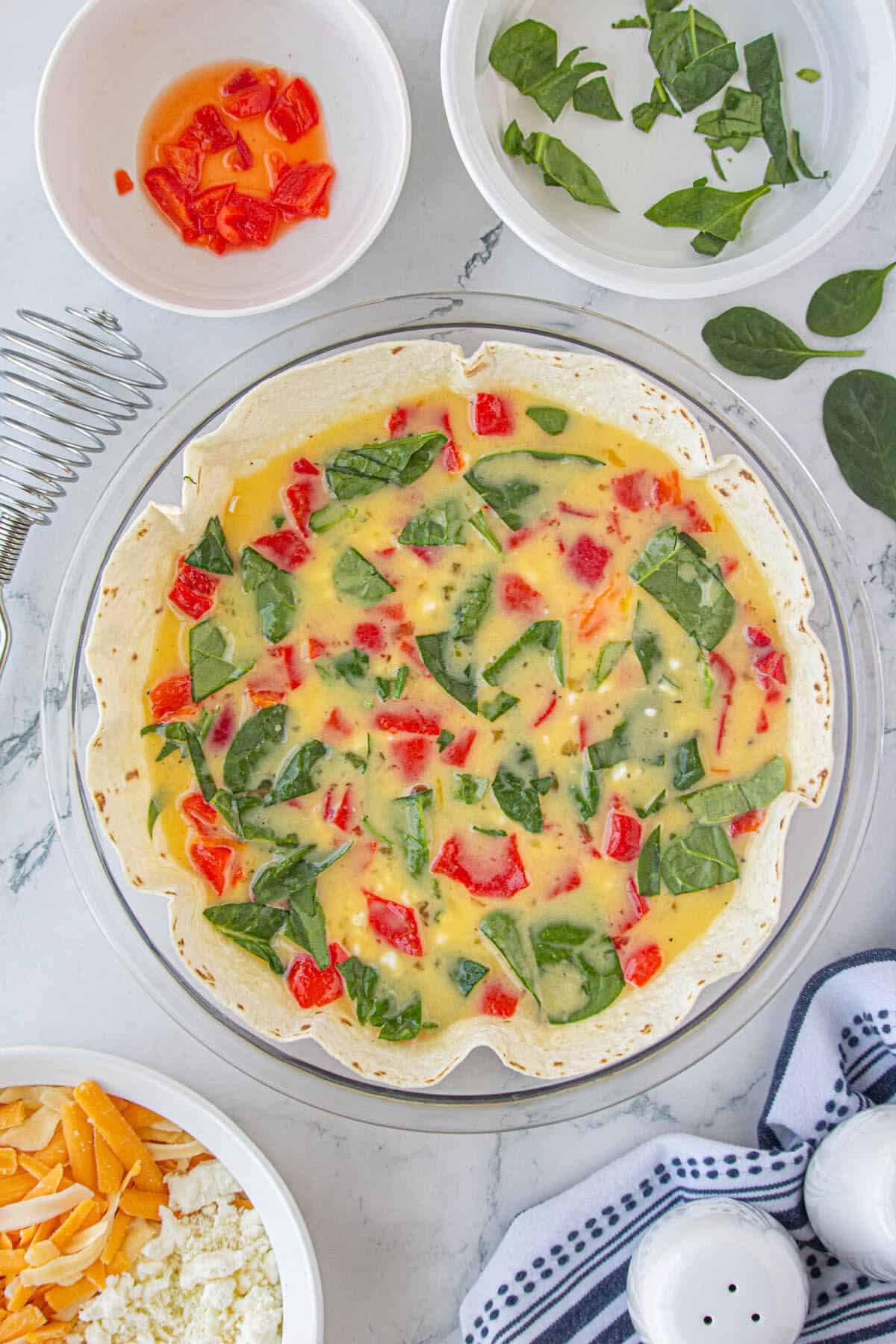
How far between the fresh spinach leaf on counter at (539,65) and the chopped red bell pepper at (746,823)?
1717 millimetres

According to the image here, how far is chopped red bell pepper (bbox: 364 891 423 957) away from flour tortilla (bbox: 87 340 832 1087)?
23 cm

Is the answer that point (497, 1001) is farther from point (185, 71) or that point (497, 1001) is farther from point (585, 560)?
point (185, 71)

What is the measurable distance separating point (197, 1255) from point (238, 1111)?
33 centimetres

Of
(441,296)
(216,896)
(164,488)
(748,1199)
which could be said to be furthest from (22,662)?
(748,1199)

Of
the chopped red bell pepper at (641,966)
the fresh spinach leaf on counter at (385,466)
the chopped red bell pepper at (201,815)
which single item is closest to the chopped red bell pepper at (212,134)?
the fresh spinach leaf on counter at (385,466)

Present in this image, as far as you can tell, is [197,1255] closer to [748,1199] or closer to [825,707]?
[748,1199]

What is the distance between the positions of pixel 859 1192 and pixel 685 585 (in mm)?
1417

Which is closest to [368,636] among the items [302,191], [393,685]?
[393,685]

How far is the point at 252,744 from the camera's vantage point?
2.53m

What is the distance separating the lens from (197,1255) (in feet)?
8.63

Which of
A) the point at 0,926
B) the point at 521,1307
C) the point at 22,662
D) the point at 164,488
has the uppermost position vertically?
the point at 164,488

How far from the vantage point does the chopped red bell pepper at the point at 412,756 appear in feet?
8.36

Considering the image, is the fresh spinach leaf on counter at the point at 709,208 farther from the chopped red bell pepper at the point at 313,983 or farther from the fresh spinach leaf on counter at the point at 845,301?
the chopped red bell pepper at the point at 313,983

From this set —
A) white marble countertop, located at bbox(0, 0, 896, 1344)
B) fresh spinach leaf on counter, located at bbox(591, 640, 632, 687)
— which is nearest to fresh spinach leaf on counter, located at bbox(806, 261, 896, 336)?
white marble countertop, located at bbox(0, 0, 896, 1344)
